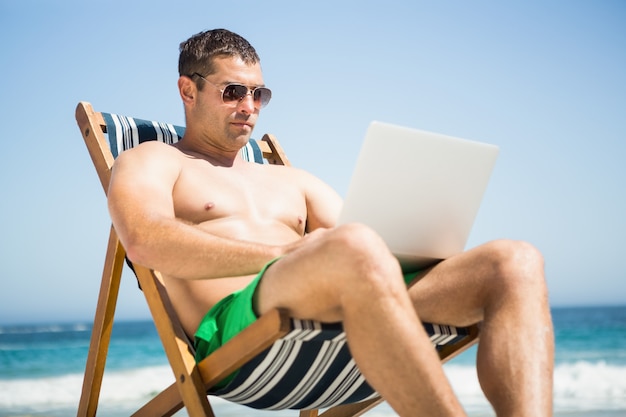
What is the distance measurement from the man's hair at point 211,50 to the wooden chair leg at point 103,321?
675 millimetres

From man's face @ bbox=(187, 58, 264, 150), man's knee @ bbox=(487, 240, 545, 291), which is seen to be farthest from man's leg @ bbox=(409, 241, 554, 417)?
man's face @ bbox=(187, 58, 264, 150)

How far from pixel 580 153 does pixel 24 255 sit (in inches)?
621

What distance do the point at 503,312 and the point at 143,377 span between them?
9.95 meters

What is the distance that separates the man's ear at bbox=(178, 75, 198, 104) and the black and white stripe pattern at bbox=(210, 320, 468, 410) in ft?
3.76

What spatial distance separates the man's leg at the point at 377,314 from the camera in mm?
1785

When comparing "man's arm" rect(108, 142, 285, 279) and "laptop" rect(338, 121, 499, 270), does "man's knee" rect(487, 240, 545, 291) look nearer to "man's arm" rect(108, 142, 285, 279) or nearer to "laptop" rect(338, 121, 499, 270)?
"laptop" rect(338, 121, 499, 270)

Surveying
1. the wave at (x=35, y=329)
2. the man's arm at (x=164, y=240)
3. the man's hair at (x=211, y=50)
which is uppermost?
the man's hair at (x=211, y=50)

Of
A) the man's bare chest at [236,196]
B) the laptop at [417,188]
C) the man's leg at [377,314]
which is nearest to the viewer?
the man's leg at [377,314]

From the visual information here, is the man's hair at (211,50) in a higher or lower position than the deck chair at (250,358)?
higher

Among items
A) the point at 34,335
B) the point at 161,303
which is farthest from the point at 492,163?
the point at 34,335

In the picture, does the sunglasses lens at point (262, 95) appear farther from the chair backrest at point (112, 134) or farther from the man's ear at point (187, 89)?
the chair backrest at point (112, 134)

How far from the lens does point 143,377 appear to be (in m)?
11.4

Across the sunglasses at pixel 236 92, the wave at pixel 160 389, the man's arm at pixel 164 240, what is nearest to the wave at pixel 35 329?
the wave at pixel 160 389

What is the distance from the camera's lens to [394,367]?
5.94 feet
